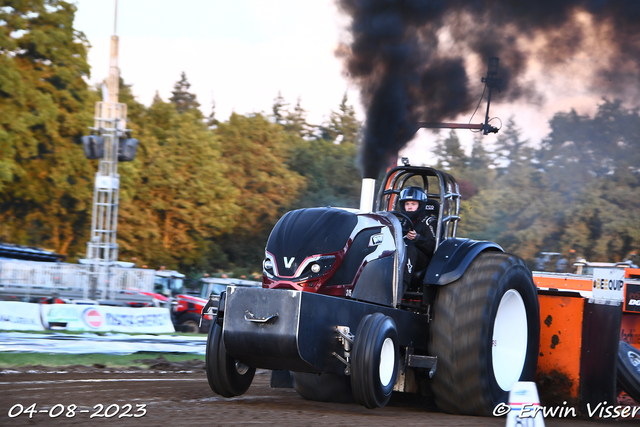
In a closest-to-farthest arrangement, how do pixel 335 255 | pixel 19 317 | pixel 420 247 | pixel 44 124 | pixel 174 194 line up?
1. pixel 335 255
2. pixel 420 247
3. pixel 19 317
4. pixel 44 124
5. pixel 174 194

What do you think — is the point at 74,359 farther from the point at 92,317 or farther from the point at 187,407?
the point at 187,407

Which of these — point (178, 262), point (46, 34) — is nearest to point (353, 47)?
point (46, 34)

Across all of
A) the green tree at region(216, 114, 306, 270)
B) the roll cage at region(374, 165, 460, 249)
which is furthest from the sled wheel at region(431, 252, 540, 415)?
the green tree at region(216, 114, 306, 270)

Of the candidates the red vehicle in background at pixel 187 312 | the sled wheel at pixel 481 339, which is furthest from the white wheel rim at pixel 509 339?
the red vehicle in background at pixel 187 312

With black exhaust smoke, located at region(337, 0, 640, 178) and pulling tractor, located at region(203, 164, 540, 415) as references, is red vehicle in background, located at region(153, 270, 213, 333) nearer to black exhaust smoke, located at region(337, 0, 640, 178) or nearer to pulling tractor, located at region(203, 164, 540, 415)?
black exhaust smoke, located at region(337, 0, 640, 178)

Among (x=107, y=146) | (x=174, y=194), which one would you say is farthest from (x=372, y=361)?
(x=174, y=194)

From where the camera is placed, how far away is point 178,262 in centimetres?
3644

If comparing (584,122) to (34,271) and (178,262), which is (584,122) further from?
(178,262)

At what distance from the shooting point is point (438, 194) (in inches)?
326

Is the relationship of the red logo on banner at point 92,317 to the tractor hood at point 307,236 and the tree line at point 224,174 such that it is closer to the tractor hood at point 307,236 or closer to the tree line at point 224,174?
the tree line at point 224,174

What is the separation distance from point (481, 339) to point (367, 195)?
7.68 ft

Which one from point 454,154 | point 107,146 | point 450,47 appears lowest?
point 107,146

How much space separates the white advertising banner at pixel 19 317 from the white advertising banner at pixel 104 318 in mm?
227

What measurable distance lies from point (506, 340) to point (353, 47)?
4950 millimetres
